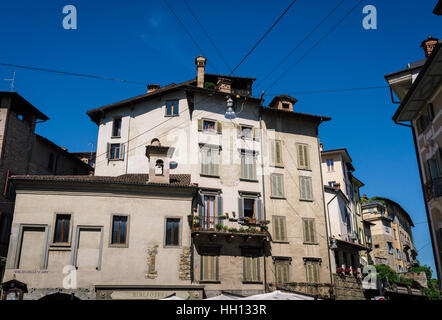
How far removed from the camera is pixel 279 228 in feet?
90.4

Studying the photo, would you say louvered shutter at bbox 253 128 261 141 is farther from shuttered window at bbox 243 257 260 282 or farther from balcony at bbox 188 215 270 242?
shuttered window at bbox 243 257 260 282

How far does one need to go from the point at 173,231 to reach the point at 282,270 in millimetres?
8304

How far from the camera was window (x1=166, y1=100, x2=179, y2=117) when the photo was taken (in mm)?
30056

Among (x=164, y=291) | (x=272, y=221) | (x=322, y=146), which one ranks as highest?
(x=322, y=146)

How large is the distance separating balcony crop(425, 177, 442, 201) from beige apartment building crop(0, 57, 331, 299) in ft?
33.3

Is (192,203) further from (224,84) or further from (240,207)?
(224,84)

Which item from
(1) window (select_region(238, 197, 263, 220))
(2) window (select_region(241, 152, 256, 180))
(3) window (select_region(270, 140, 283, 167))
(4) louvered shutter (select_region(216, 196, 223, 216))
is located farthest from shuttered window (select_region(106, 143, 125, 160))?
(3) window (select_region(270, 140, 283, 167))

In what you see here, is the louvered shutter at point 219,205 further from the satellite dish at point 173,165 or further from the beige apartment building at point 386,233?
the beige apartment building at point 386,233

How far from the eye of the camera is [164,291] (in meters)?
21.5

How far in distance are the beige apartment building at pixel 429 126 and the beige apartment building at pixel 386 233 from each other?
30.8 m
